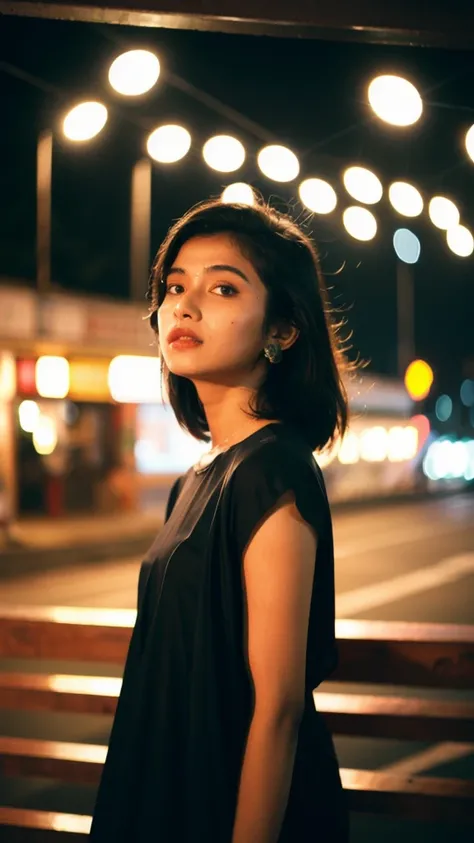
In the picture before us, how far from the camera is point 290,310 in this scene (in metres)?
1.84

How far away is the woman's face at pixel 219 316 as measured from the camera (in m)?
1.76

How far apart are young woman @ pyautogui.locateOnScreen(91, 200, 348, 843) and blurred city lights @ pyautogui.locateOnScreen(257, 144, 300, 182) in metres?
5.01

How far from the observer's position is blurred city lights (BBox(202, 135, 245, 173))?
654 centimetres

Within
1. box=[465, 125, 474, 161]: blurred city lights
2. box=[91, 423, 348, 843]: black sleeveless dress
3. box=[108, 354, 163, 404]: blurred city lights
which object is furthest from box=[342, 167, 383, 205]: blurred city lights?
box=[108, 354, 163, 404]: blurred city lights

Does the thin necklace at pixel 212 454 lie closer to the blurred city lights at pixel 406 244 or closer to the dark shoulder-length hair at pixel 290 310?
the dark shoulder-length hair at pixel 290 310

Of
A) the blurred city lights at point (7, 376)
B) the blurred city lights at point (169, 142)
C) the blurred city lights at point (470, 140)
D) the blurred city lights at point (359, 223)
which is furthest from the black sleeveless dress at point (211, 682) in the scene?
the blurred city lights at point (7, 376)

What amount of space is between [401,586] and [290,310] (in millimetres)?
9524

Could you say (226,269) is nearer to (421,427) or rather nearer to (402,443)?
(402,443)

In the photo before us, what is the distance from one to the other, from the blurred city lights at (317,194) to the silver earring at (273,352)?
218 inches

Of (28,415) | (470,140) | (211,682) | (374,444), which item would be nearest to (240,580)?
(211,682)

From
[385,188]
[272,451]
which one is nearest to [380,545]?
[385,188]

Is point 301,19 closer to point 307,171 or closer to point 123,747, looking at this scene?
point 123,747

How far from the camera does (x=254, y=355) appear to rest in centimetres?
181

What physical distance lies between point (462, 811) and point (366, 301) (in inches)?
1311
